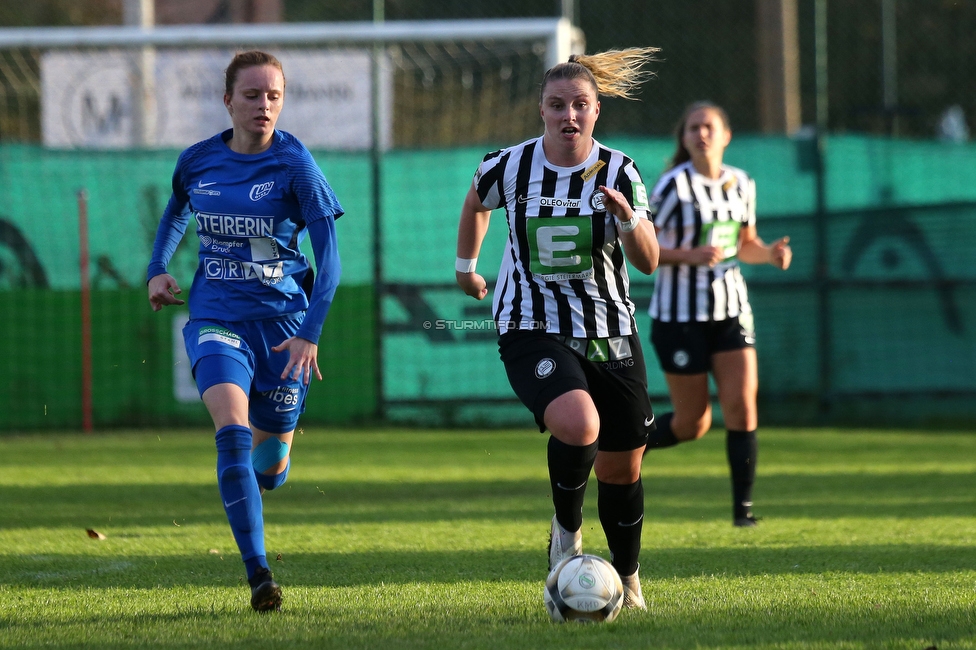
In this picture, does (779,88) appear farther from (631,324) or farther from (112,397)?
(631,324)

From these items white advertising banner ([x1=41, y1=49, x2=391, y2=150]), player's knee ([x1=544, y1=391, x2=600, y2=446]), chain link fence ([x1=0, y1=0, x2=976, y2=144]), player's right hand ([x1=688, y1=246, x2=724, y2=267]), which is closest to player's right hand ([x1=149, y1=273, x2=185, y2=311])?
player's knee ([x1=544, y1=391, x2=600, y2=446])

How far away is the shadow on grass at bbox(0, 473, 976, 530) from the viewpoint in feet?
24.5

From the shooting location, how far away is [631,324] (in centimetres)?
477

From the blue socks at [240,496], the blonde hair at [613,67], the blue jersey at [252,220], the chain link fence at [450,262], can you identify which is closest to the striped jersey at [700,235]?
the blonde hair at [613,67]

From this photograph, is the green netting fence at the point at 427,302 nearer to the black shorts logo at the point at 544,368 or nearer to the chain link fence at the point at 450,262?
the chain link fence at the point at 450,262

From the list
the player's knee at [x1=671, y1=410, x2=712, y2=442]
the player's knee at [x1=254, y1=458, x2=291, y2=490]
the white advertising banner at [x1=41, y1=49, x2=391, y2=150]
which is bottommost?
the player's knee at [x1=254, y1=458, x2=291, y2=490]

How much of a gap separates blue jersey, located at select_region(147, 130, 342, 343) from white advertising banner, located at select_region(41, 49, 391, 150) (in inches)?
321

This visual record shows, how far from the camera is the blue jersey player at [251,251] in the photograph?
484 cm

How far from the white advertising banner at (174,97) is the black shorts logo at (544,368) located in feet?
29.5

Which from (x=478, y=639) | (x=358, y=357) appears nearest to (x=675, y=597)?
(x=478, y=639)

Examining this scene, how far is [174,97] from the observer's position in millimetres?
13922

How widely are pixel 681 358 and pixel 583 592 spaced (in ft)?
10.1

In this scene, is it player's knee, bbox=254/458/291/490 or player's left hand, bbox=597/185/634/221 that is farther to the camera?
player's knee, bbox=254/458/291/490

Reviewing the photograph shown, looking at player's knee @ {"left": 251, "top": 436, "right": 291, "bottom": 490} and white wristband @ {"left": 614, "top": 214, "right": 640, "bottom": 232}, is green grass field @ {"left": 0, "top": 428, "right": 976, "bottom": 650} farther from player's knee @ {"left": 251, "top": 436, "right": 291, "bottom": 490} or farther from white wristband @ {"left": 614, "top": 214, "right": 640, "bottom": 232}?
white wristband @ {"left": 614, "top": 214, "right": 640, "bottom": 232}
